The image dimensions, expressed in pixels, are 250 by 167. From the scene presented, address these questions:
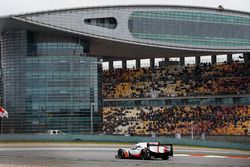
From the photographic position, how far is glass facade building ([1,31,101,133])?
270ft

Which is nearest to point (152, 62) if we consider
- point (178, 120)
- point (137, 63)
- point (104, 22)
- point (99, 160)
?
point (137, 63)

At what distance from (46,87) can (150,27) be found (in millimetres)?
17542

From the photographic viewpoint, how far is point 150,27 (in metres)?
87.6

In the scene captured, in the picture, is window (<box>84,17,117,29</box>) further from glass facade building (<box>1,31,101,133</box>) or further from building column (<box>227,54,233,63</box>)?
building column (<box>227,54,233,63</box>)

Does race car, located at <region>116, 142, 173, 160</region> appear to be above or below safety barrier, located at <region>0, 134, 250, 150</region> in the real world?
above

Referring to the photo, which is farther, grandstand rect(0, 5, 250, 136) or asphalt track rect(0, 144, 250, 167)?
grandstand rect(0, 5, 250, 136)

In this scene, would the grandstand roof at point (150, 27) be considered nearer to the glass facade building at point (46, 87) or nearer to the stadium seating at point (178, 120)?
the glass facade building at point (46, 87)

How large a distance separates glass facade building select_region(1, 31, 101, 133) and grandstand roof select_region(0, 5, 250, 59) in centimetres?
263

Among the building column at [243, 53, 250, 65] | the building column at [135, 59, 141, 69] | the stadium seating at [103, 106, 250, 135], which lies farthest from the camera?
the building column at [135, 59, 141, 69]

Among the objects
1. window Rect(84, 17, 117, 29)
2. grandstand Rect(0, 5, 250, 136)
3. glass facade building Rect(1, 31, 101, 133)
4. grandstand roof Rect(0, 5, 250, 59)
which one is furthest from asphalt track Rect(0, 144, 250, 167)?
window Rect(84, 17, 117, 29)

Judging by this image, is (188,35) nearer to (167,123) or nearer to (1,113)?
(167,123)

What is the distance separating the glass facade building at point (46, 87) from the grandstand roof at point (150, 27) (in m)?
2.63

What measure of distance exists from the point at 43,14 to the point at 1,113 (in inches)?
1761

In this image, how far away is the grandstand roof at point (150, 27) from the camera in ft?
270
